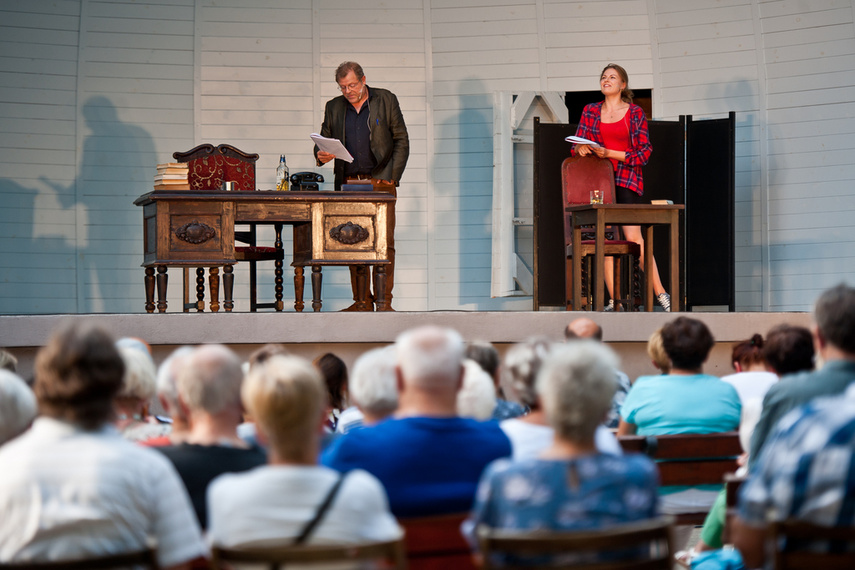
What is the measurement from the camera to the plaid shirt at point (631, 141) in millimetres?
6770

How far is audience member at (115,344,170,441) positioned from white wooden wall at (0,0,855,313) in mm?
5531

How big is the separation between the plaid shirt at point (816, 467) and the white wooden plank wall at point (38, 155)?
23.4 ft

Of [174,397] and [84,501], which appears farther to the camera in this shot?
[174,397]

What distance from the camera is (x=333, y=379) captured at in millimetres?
3490

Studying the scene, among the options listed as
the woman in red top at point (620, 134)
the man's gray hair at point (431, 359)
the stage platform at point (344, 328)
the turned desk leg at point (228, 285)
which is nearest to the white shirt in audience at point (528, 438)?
the man's gray hair at point (431, 359)

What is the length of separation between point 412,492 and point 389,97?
16.6ft

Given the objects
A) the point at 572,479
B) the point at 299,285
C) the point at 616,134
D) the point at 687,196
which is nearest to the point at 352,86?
the point at 299,285

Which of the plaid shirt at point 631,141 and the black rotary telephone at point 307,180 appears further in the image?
the plaid shirt at point 631,141

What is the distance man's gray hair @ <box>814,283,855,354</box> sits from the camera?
2.18 meters

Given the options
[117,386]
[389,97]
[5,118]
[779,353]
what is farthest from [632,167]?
[117,386]

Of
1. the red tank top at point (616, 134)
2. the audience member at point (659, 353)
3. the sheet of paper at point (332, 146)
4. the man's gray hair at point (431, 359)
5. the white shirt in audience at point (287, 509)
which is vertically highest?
the red tank top at point (616, 134)

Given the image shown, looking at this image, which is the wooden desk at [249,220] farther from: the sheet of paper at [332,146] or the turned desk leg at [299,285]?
the sheet of paper at [332,146]

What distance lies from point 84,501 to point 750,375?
2444 millimetres

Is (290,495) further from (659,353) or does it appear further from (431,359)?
(659,353)
